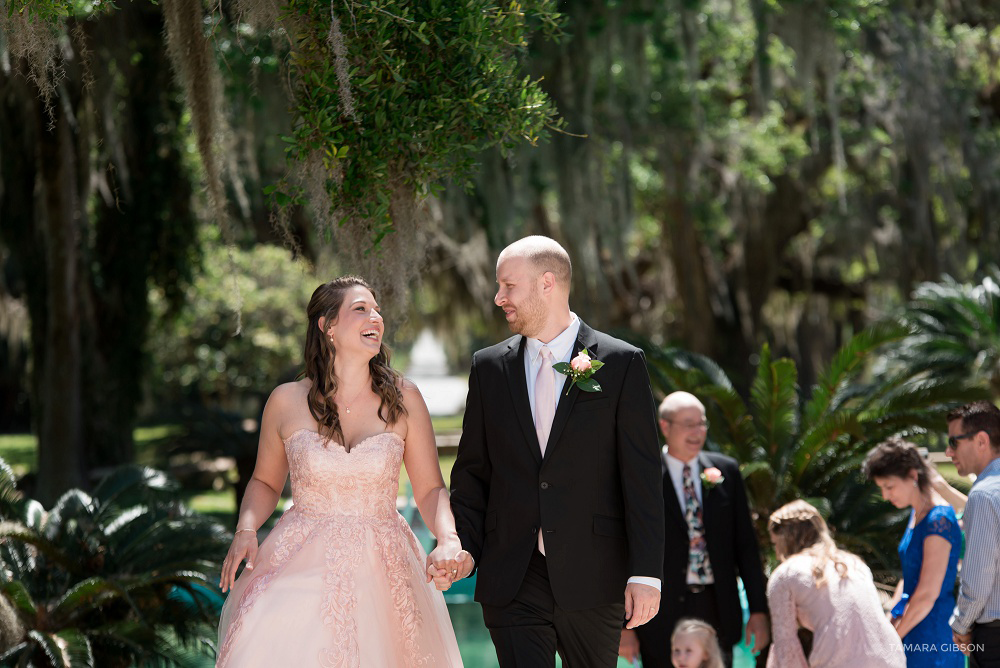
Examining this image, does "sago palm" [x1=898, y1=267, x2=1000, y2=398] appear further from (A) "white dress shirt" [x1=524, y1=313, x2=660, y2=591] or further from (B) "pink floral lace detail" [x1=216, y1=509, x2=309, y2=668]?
(B) "pink floral lace detail" [x1=216, y1=509, x2=309, y2=668]

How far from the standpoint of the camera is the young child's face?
4461 millimetres

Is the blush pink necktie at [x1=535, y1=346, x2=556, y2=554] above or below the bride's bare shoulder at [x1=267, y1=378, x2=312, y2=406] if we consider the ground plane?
below

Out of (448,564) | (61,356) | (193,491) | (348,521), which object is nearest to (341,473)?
(348,521)

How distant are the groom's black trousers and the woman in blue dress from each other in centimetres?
167

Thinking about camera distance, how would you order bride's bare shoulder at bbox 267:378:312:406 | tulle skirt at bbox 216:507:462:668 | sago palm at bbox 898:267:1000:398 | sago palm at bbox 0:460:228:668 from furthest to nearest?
sago palm at bbox 898:267:1000:398, sago palm at bbox 0:460:228:668, bride's bare shoulder at bbox 267:378:312:406, tulle skirt at bbox 216:507:462:668

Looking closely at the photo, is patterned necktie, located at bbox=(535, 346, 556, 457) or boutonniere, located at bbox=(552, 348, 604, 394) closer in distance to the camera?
boutonniere, located at bbox=(552, 348, 604, 394)

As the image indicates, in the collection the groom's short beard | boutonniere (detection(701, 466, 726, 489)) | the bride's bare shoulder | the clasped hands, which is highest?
the groom's short beard

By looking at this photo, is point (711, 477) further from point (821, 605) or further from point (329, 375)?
point (329, 375)

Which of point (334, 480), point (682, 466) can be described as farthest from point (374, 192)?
point (682, 466)

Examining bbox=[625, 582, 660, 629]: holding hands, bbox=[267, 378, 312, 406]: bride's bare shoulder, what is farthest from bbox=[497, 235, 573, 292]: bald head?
bbox=[625, 582, 660, 629]: holding hands

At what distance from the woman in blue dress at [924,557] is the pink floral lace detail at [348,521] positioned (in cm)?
214

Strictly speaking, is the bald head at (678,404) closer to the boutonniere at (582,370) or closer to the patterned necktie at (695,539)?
the patterned necktie at (695,539)

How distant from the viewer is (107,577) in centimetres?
604

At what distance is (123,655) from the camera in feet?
19.1
